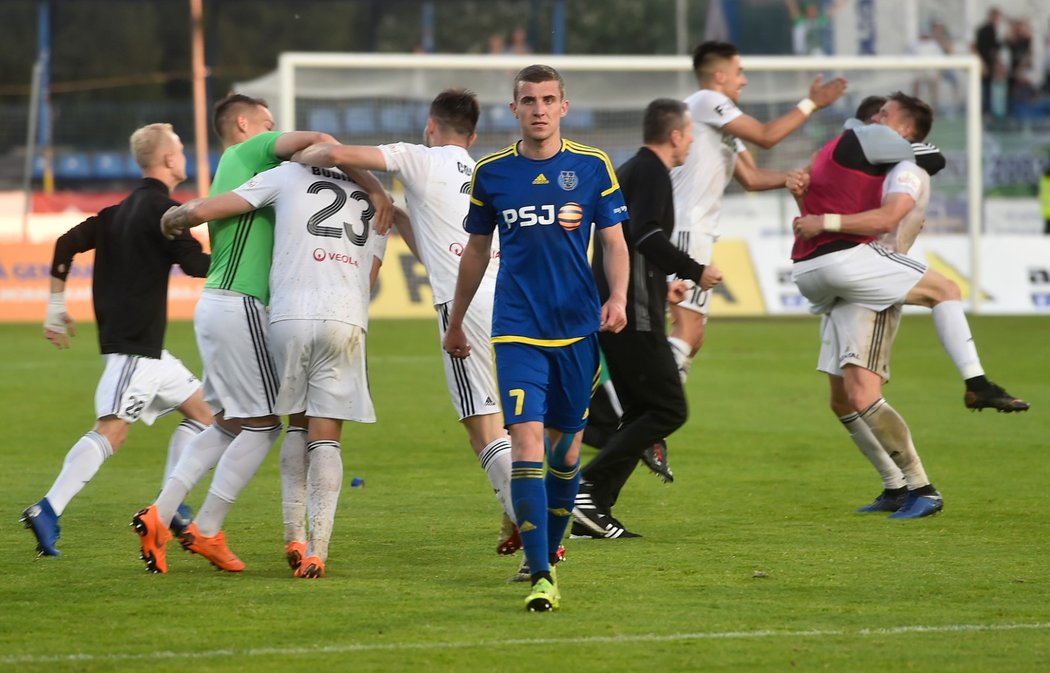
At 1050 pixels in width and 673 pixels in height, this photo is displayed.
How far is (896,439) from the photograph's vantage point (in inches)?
346

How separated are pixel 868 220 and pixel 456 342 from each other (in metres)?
3.03

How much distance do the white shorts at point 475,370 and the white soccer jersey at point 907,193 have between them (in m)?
2.76

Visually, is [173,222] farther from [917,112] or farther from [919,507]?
[917,112]

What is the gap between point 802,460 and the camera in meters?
11.1

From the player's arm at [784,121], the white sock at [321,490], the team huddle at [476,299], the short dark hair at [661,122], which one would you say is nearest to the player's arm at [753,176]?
the player's arm at [784,121]

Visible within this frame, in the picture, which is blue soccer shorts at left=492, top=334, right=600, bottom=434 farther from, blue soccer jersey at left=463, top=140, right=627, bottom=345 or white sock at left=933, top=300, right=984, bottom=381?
white sock at left=933, top=300, right=984, bottom=381

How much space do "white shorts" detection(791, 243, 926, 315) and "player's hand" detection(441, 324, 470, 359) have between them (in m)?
2.90

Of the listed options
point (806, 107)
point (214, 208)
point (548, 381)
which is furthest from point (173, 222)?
point (806, 107)

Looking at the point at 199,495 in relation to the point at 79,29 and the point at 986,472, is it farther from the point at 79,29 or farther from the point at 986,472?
the point at 79,29

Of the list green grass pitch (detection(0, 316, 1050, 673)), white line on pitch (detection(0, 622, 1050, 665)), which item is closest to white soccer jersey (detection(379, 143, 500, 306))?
green grass pitch (detection(0, 316, 1050, 673))

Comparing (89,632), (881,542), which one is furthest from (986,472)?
(89,632)

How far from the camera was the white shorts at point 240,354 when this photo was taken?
703cm

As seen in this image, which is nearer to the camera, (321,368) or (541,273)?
(541,273)

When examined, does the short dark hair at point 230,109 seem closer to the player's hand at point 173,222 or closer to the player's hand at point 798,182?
the player's hand at point 173,222
